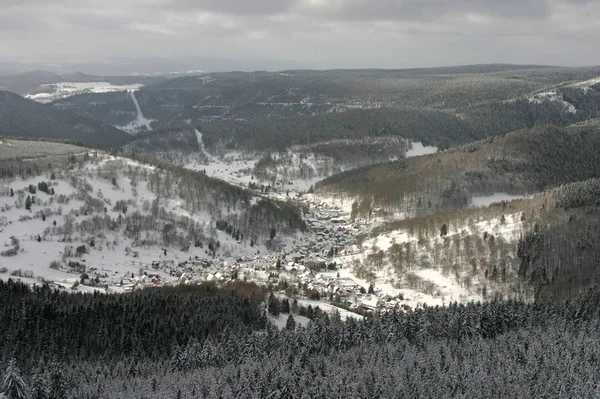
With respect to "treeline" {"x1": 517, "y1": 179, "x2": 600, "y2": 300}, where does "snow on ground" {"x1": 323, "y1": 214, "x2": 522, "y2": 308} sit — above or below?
below

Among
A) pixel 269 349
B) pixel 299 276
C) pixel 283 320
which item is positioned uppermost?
pixel 269 349

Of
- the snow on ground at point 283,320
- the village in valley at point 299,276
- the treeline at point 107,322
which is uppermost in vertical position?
the treeline at point 107,322

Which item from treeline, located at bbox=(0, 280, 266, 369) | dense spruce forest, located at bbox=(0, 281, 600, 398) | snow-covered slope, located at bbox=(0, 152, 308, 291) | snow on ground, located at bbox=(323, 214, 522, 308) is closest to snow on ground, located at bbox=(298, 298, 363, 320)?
snow on ground, located at bbox=(323, 214, 522, 308)

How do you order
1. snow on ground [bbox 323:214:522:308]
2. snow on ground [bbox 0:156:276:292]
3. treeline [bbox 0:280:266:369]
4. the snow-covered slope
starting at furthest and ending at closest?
the snow-covered slope → snow on ground [bbox 0:156:276:292] → snow on ground [bbox 323:214:522:308] → treeline [bbox 0:280:266:369]

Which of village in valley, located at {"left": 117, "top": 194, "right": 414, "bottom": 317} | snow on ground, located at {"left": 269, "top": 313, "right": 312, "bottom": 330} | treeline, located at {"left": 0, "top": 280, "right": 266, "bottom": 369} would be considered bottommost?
village in valley, located at {"left": 117, "top": 194, "right": 414, "bottom": 317}

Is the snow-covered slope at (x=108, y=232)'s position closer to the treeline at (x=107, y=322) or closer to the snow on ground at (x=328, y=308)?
the treeline at (x=107, y=322)

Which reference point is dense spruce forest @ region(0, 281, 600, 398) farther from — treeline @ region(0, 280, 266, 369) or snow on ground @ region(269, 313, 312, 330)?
snow on ground @ region(269, 313, 312, 330)

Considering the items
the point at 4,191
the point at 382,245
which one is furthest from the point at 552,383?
the point at 4,191

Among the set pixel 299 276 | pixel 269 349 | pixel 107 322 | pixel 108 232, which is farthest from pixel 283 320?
pixel 108 232

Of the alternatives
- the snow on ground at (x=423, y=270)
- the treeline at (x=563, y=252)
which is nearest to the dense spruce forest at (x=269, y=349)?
the treeline at (x=563, y=252)

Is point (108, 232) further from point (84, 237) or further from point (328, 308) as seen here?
point (328, 308)
